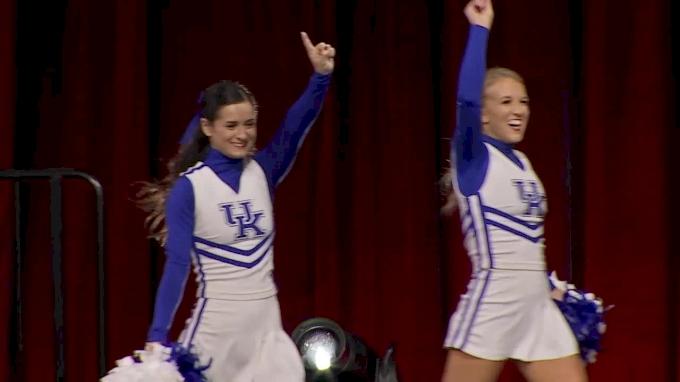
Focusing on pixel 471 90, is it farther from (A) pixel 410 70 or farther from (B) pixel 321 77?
(A) pixel 410 70

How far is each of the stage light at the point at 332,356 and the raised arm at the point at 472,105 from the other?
0.67 metres

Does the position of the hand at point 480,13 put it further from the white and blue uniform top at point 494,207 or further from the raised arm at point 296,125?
the raised arm at point 296,125

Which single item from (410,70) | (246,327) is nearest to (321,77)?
(246,327)

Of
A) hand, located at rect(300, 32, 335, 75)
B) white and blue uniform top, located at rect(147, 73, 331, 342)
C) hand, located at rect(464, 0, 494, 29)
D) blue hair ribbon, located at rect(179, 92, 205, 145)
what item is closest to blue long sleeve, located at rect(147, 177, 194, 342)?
white and blue uniform top, located at rect(147, 73, 331, 342)

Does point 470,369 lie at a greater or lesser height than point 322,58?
lesser

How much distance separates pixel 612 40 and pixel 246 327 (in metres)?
2.16

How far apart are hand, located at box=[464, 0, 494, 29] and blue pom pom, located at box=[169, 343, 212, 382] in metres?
1.18

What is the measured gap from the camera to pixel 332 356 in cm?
343

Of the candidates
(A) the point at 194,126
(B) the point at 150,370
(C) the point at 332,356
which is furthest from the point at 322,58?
(B) the point at 150,370

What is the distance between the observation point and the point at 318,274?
4.60m

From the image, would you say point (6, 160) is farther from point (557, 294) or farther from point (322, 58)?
point (557, 294)

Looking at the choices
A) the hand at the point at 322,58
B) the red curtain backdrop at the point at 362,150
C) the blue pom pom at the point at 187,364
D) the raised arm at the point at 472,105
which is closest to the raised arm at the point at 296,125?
the hand at the point at 322,58

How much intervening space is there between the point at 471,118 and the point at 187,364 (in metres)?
1.00

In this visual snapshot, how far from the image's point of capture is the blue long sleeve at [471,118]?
118 inches
